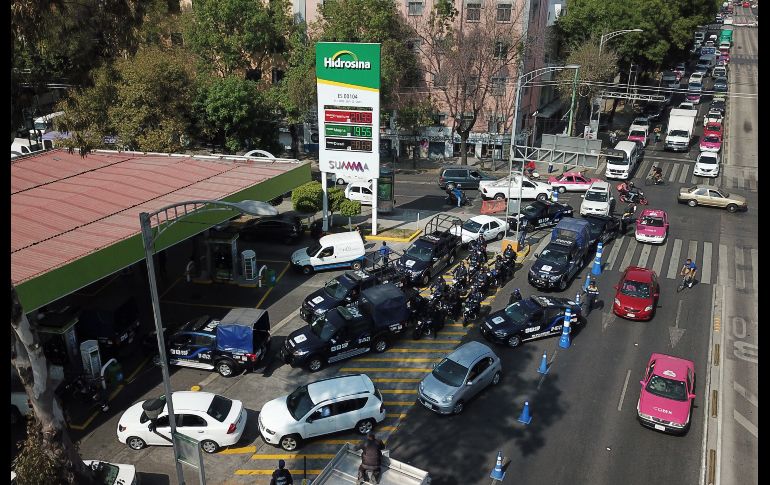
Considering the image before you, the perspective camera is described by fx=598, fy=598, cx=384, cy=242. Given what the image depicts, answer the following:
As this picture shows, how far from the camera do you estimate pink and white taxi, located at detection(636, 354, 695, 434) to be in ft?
57.5

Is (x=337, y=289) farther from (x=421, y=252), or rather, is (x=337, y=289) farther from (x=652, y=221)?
(x=652, y=221)

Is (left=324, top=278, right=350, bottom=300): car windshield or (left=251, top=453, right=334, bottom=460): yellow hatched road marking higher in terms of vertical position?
(left=324, top=278, right=350, bottom=300): car windshield

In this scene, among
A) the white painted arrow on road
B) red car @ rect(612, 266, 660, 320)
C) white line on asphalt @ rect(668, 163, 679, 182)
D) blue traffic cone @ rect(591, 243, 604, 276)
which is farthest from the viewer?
white line on asphalt @ rect(668, 163, 679, 182)

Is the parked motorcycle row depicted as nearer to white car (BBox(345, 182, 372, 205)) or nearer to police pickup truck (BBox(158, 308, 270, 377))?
police pickup truck (BBox(158, 308, 270, 377))

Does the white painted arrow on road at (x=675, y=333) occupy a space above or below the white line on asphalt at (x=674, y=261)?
below

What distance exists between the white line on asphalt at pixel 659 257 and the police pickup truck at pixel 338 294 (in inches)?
532

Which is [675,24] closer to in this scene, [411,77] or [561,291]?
[411,77]

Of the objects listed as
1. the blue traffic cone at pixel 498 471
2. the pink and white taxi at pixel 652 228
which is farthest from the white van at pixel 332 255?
the pink and white taxi at pixel 652 228

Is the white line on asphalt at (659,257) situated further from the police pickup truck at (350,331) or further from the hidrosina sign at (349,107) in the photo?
the hidrosina sign at (349,107)

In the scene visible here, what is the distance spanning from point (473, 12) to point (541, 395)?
41.0 m

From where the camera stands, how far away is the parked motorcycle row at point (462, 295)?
23047mm

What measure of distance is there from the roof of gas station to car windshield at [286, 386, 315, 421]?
24.2 ft

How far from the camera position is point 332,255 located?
2884 cm

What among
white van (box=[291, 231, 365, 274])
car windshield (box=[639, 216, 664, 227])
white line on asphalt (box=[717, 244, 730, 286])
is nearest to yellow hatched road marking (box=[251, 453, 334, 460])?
white van (box=[291, 231, 365, 274])
